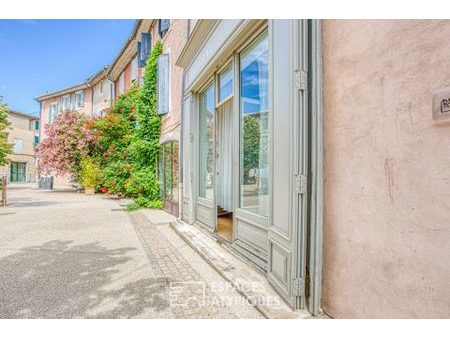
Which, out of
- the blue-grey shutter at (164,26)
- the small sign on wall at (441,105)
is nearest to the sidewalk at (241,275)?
the small sign on wall at (441,105)

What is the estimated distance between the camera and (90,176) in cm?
1561

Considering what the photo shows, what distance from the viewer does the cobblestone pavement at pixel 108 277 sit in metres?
2.83

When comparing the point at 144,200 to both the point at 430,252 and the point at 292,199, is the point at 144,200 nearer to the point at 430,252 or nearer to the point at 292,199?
the point at 292,199

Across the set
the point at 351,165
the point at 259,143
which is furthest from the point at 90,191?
the point at 351,165

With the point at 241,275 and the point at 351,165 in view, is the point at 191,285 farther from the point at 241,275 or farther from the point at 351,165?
the point at 351,165

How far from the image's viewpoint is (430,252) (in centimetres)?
178

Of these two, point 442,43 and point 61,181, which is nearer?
point 442,43

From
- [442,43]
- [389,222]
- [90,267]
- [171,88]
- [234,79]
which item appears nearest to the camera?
[442,43]

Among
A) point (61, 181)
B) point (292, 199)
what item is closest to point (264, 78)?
point (292, 199)

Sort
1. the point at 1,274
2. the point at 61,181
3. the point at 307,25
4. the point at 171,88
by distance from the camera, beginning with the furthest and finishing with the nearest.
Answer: the point at 61,181 → the point at 171,88 → the point at 1,274 → the point at 307,25

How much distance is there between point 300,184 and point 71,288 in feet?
9.03

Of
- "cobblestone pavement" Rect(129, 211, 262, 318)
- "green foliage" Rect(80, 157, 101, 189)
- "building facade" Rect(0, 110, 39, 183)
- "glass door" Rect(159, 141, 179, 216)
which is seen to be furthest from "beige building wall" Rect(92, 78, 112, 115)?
"cobblestone pavement" Rect(129, 211, 262, 318)

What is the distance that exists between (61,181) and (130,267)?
71.0 ft

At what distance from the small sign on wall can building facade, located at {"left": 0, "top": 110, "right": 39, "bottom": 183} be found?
34933mm
